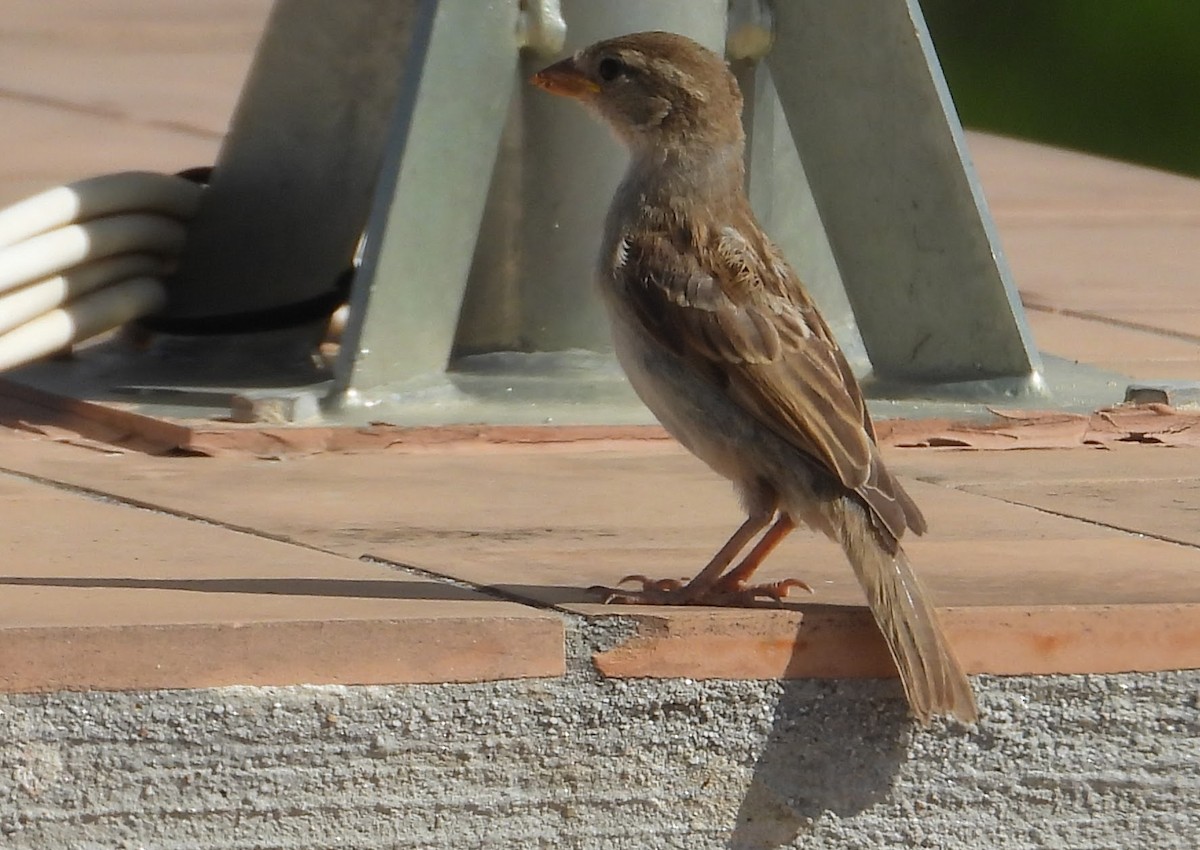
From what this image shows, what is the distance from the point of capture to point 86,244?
559 centimetres

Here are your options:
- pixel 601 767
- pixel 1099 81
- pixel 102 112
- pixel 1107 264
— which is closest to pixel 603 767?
pixel 601 767

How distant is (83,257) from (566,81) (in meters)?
1.37

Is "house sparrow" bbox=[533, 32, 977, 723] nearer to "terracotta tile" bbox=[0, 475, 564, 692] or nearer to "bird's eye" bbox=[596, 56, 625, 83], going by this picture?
"bird's eye" bbox=[596, 56, 625, 83]

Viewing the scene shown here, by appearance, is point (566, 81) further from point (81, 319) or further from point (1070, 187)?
point (1070, 187)

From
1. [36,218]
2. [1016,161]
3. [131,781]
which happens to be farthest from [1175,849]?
[1016,161]

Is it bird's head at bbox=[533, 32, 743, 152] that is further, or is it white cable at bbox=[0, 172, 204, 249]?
white cable at bbox=[0, 172, 204, 249]

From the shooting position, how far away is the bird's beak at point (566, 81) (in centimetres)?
488

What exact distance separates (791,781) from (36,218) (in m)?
2.65

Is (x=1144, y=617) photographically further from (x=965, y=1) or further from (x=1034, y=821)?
(x=965, y=1)

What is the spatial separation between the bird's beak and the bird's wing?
521 millimetres

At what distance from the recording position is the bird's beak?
4.88 meters

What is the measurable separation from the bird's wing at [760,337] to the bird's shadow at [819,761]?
12.2 inches

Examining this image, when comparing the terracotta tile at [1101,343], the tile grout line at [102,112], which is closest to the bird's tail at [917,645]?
the terracotta tile at [1101,343]

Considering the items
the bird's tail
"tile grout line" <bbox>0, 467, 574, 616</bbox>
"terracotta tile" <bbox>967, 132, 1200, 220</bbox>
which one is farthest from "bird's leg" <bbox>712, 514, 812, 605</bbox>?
"terracotta tile" <bbox>967, 132, 1200, 220</bbox>
